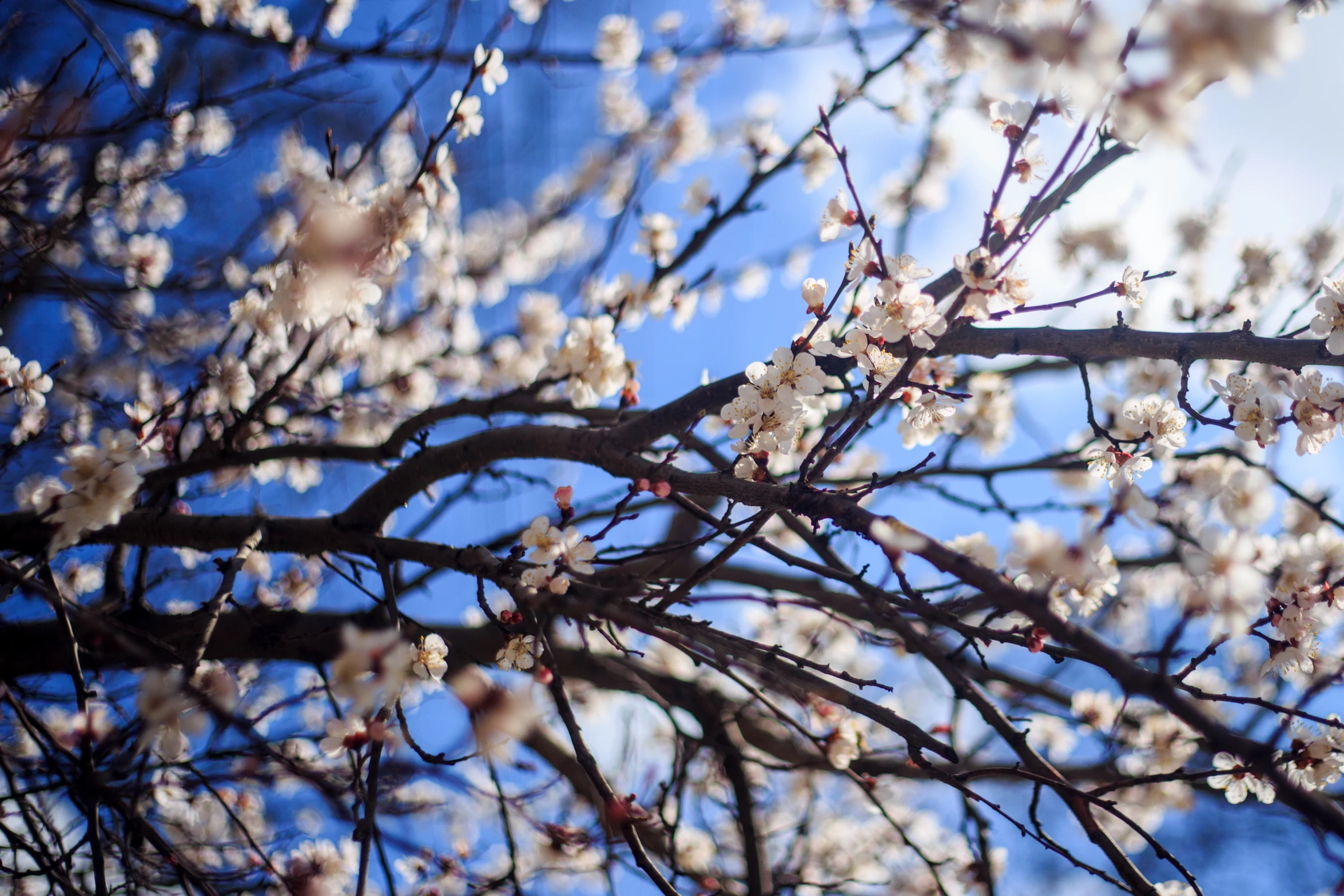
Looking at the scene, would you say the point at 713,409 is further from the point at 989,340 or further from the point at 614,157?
the point at 614,157

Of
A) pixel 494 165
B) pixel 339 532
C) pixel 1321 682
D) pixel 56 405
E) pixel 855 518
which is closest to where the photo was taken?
pixel 1321 682

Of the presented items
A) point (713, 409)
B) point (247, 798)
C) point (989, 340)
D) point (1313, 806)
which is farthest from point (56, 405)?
point (1313, 806)

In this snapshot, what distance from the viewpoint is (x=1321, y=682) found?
0.96 meters

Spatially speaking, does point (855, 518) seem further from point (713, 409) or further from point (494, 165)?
point (494, 165)

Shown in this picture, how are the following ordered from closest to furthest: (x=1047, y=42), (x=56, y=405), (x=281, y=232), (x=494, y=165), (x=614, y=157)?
1. (x=1047, y=42)
2. (x=56, y=405)
3. (x=281, y=232)
4. (x=494, y=165)
5. (x=614, y=157)

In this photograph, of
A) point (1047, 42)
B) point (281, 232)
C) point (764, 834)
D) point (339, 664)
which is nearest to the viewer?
point (1047, 42)

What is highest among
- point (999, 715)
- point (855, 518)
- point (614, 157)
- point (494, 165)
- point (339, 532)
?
point (614, 157)

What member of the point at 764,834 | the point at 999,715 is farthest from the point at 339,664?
the point at 764,834

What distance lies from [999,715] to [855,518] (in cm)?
Answer: 79

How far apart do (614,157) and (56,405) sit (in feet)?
12.9

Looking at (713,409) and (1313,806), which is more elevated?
(713,409)

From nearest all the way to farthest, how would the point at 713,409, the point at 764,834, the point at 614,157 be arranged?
the point at 713,409 < the point at 764,834 < the point at 614,157

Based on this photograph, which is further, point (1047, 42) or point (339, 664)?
point (339, 664)

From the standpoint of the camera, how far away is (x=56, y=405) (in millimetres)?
3320
